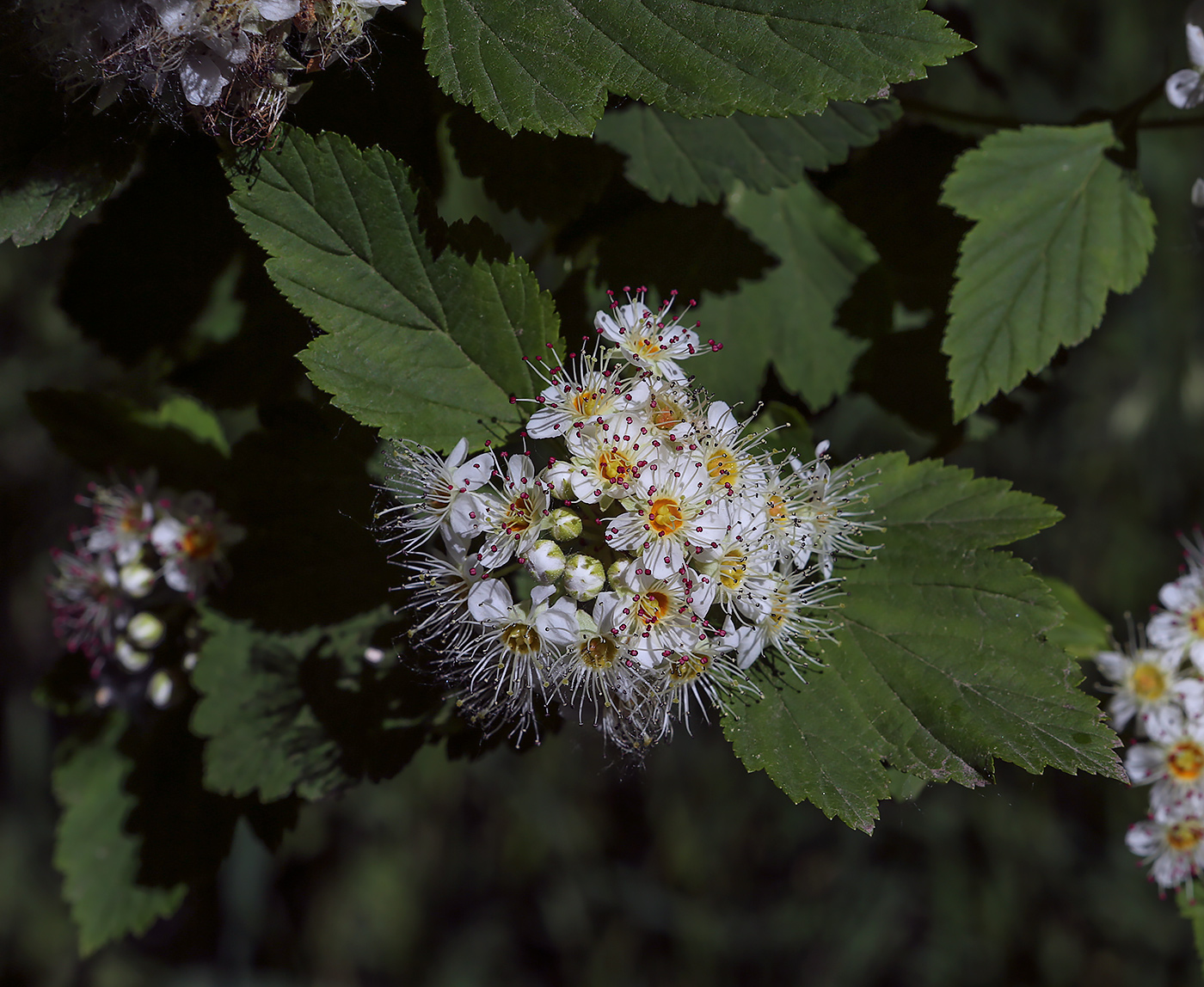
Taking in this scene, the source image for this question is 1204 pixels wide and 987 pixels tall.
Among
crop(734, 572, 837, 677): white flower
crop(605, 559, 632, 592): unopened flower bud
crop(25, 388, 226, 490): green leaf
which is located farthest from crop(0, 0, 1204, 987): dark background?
crop(605, 559, 632, 592): unopened flower bud

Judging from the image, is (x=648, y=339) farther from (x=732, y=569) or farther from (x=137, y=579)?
(x=137, y=579)

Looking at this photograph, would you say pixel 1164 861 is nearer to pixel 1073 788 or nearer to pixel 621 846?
pixel 1073 788

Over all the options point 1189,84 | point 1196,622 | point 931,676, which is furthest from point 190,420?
point 1196,622

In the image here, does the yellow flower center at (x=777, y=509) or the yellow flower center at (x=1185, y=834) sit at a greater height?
the yellow flower center at (x=777, y=509)

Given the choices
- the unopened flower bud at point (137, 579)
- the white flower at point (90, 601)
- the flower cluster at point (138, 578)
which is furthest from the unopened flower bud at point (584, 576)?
the white flower at point (90, 601)

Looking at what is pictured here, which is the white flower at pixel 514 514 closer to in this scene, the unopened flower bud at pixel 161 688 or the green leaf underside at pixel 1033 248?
the green leaf underside at pixel 1033 248

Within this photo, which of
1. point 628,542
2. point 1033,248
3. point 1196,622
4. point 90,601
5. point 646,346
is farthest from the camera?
point 90,601

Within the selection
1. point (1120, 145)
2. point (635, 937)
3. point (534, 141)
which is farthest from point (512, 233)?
point (635, 937)
